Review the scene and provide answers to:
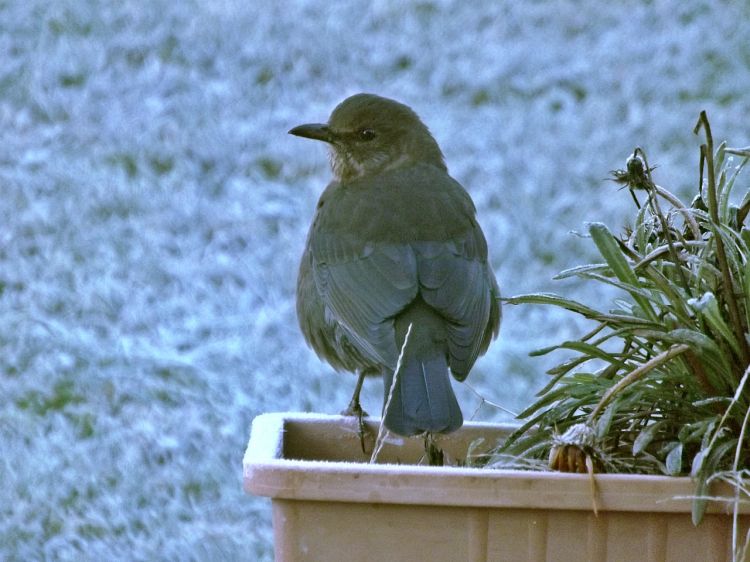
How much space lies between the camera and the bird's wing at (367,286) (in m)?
3.04

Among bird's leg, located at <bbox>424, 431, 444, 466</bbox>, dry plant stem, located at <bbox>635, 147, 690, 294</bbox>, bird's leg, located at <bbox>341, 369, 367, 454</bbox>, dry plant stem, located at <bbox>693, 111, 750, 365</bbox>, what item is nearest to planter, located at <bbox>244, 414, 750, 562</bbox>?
dry plant stem, located at <bbox>693, 111, 750, 365</bbox>

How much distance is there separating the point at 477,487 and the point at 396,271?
3.83ft

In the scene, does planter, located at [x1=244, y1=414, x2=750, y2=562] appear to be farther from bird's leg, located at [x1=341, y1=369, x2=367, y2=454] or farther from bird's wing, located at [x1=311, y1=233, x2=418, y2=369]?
bird's wing, located at [x1=311, y1=233, x2=418, y2=369]

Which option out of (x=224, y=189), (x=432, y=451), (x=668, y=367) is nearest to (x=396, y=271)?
(x=432, y=451)

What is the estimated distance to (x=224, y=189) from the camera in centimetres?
631

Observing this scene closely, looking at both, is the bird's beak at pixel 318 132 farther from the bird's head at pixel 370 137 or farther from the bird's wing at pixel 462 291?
the bird's wing at pixel 462 291

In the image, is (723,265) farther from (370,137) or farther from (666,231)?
(370,137)

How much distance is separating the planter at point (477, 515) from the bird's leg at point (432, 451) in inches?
21.3

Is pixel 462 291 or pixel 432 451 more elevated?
pixel 462 291

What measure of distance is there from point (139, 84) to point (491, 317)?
3.95m

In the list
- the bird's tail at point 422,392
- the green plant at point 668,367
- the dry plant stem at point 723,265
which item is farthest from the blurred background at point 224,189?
the dry plant stem at point 723,265

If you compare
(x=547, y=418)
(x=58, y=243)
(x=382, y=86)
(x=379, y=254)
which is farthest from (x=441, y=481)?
(x=382, y=86)

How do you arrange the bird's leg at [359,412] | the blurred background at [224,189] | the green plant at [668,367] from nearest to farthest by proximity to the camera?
1. the green plant at [668,367]
2. the bird's leg at [359,412]
3. the blurred background at [224,189]

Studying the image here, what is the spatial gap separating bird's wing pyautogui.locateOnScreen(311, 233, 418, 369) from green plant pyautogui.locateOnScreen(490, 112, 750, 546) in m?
0.59
